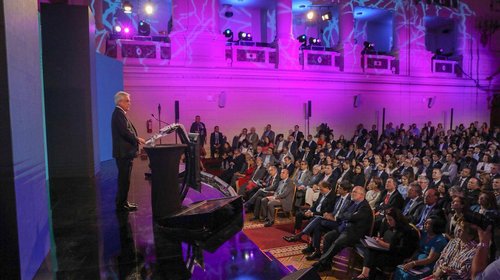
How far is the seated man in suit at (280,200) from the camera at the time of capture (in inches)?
259

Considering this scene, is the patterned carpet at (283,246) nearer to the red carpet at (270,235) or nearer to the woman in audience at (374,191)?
the red carpet at (270,235)

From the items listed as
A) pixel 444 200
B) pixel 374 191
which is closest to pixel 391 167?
pixel 374 191

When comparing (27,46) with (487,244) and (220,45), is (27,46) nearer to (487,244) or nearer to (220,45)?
(487,244)

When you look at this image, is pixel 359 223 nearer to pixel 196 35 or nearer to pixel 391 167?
pixel 391 167

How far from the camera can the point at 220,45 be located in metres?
11.4

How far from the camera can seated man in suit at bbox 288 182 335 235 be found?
561 centimetres

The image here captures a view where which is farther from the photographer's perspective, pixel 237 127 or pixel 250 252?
pixel 237 127

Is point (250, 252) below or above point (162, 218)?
below

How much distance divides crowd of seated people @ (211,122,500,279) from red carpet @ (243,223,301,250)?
0.75 feet

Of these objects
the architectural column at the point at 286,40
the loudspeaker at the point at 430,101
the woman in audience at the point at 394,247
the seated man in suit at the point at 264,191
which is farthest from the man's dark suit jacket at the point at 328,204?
the loudspeaker at the point at 430,101

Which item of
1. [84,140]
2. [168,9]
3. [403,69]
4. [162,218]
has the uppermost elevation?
[168,9]

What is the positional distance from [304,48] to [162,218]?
10.8 m

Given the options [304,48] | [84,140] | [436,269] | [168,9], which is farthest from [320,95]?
[436,269]

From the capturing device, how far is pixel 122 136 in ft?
11.5
